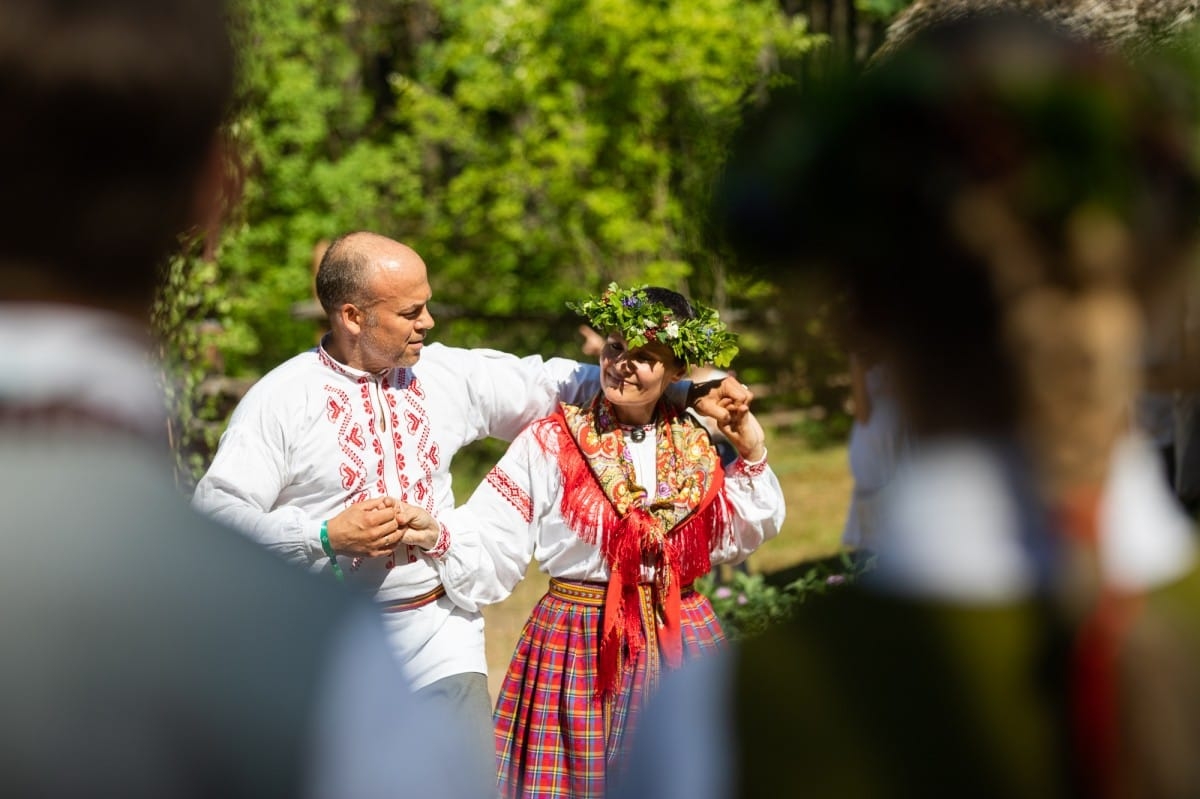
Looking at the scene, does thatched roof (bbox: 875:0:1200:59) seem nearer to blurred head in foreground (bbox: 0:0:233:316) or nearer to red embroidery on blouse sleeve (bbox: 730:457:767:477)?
blurred head in foreground (bbox: 0:0:233:316)

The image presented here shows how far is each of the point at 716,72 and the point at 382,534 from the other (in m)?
7.22

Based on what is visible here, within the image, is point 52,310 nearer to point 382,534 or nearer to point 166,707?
point 166,707

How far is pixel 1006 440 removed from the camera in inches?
40.0

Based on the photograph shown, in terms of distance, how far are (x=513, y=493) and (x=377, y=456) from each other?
0.43 m

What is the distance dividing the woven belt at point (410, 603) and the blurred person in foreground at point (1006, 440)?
2468 millimetres

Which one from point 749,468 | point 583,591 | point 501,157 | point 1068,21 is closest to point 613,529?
point 583,591

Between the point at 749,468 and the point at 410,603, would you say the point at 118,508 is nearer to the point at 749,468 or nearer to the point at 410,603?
the point at 410,603

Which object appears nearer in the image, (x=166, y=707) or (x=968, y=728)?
(x=166, y=707)

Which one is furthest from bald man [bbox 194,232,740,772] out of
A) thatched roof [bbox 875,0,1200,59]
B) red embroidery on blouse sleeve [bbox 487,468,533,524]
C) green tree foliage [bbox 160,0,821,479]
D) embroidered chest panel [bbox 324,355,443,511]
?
green tree foliage [bbox 160,0,821,479]

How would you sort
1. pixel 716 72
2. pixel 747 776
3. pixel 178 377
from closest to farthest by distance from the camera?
pixel 747 776 → pixel 178 377 → pixel 716 72

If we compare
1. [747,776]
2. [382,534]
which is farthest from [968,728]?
[382,534]

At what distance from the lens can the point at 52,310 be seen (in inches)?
35.7

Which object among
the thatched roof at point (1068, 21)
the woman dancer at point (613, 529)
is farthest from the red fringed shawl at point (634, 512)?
the thatched roof at point (1068, 21)

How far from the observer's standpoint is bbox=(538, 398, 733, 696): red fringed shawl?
362 cm
